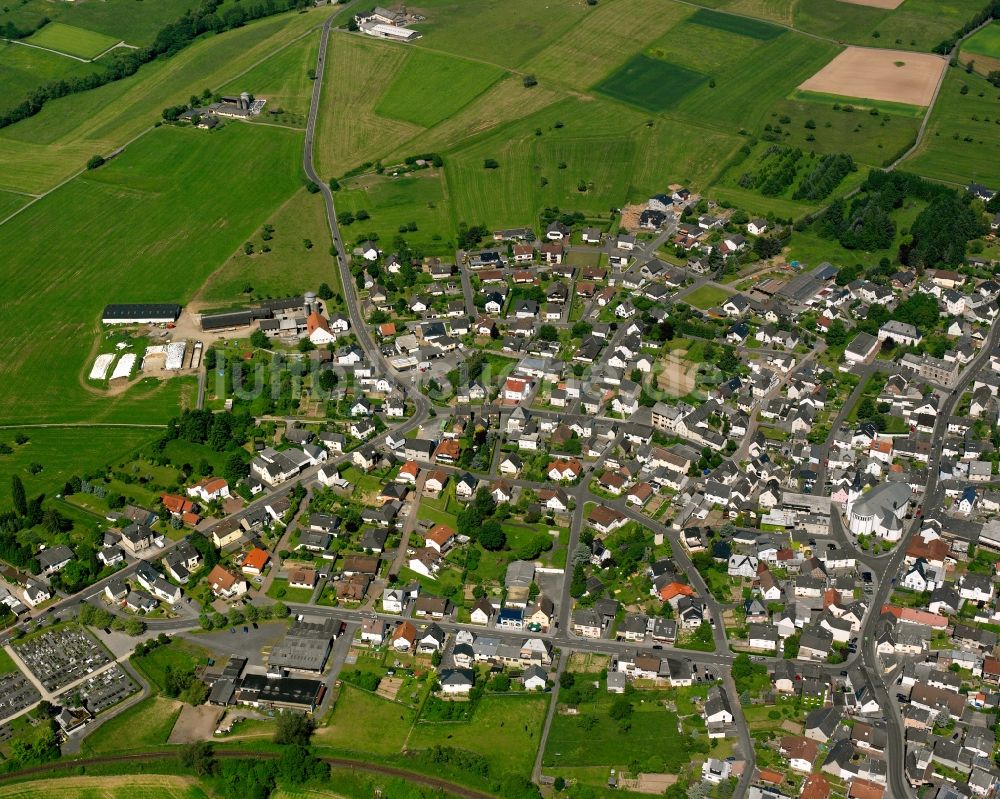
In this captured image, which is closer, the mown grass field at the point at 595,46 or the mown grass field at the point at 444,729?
the mown grass field at the point at 444,729

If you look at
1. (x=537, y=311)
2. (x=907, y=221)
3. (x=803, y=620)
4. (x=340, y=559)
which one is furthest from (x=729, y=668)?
(x=907, y=221)

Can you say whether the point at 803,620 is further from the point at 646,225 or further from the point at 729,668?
the point at 646,225

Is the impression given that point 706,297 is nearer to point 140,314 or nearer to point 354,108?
point 140,314

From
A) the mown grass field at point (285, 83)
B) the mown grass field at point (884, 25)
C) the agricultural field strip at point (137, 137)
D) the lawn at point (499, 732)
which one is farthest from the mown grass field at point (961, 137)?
the lawn at point (499, 732)

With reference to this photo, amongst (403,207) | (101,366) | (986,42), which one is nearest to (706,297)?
(403,207)

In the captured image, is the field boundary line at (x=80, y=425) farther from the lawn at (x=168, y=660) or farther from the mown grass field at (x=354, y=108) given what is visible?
the mown grass field at (x=354, y=108)

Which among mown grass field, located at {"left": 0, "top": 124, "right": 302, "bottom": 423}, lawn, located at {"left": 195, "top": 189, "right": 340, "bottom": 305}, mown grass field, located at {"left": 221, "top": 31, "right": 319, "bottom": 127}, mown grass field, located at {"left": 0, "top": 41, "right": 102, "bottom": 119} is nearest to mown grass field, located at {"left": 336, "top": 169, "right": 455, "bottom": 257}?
lawn, located at {"left": 195, "top": 189, "right": 340, "bottom": 305}
